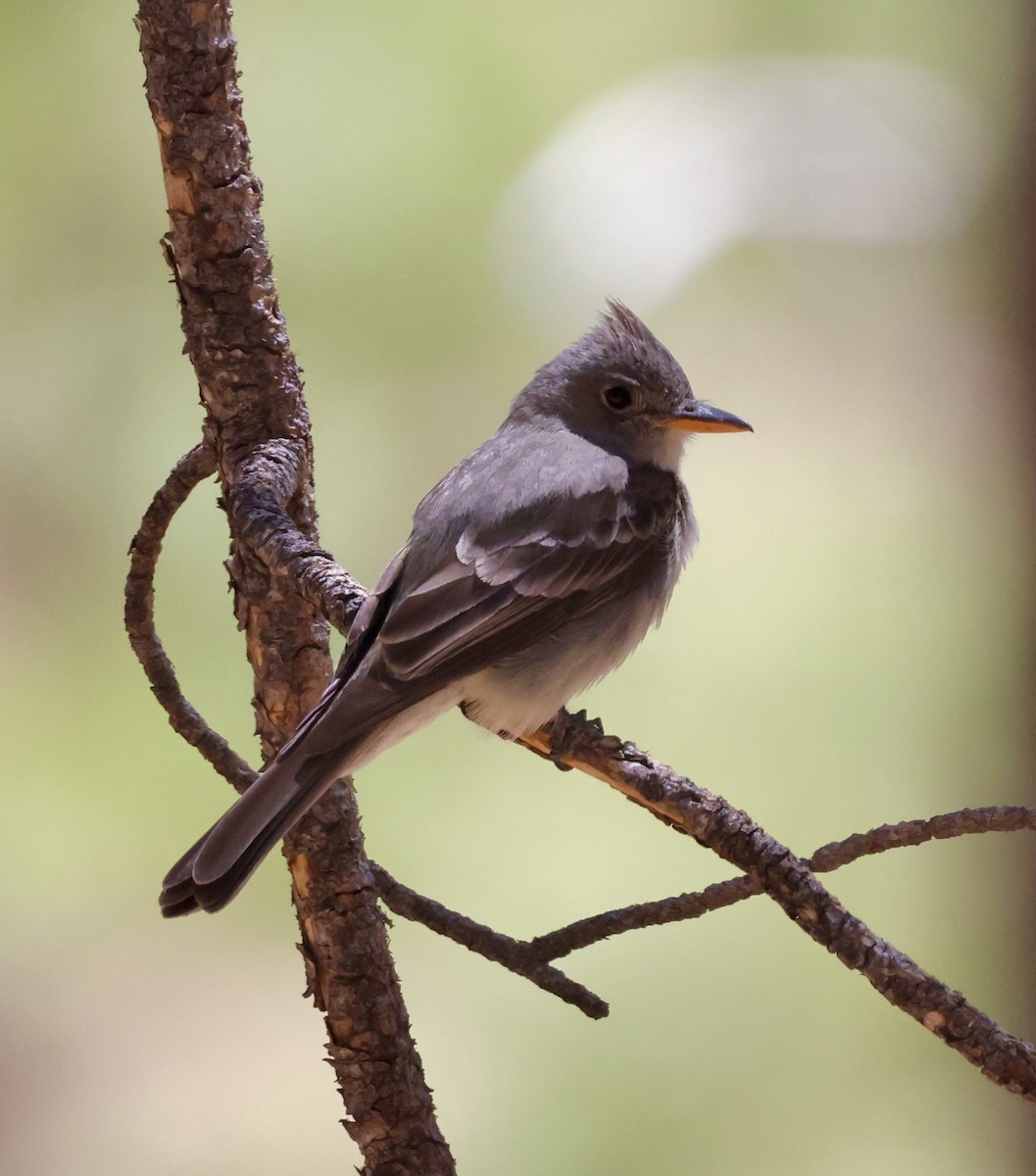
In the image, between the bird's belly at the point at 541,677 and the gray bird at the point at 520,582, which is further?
the bird's belly at the point at 541,677

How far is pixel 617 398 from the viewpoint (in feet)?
8.40

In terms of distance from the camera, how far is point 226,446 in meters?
2.16

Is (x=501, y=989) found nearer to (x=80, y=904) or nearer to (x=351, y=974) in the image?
(x=80, y=904)

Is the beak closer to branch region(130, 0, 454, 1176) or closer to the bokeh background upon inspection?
branch region(130, 0, 454, 1176)

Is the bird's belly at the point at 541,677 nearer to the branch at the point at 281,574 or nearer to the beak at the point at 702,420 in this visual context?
the branch at the point at 281,574

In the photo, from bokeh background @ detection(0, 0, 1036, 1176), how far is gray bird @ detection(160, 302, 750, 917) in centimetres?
97

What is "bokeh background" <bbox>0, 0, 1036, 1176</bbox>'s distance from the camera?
128 inches

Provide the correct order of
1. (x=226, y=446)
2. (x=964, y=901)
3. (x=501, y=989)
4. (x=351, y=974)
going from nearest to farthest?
1. (x=351, y=974)
2. (x=226, y=446)
3. (x=501, y=989)
4. (x=964, y=901)

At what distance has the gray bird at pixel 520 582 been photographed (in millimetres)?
1821

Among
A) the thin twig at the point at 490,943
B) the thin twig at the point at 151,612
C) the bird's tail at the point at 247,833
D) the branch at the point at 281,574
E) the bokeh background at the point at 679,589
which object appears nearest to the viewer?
the bird's tail at the point at 247,833

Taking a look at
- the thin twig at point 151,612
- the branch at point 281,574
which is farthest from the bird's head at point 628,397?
the thin twig at point 151,612

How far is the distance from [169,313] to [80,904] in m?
1.47

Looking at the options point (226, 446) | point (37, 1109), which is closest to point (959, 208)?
point (226, 446)

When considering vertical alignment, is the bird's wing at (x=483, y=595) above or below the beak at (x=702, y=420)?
below
